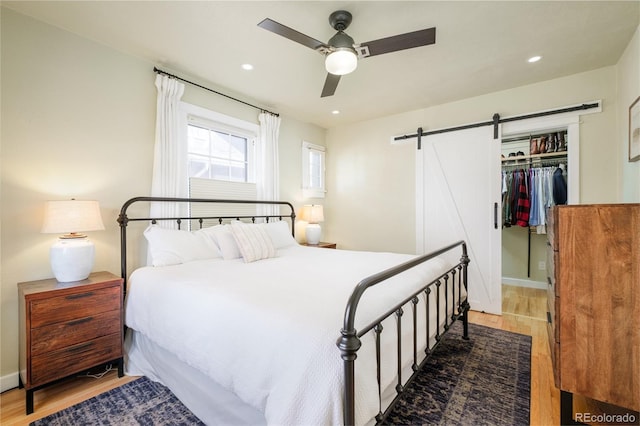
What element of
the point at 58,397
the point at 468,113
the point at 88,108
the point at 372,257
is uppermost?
the point at 468,113

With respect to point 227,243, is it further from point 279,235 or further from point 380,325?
point 380,325

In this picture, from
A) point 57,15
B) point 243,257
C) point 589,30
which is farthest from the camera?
point 243,257

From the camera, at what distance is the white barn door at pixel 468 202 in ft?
11.3

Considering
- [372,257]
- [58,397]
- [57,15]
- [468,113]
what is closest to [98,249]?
[58,397]

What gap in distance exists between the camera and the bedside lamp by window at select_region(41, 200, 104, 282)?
6.31 ft

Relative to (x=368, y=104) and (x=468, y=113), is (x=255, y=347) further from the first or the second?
(x=468, y=113)

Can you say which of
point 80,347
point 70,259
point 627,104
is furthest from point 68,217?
point 627,104

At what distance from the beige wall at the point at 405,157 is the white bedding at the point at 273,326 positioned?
203cm

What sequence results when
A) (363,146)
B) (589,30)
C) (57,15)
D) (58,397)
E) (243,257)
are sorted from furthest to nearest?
(363,146), (243,257), (589,30), (57,15), (58,397)

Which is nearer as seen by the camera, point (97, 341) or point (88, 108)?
point (97, 341)

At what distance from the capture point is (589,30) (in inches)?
88.0

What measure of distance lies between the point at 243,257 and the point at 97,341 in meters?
1.16

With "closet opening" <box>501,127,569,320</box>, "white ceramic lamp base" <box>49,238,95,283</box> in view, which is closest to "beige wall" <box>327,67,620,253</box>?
"closet opening" <box>501,127,569,320</box>

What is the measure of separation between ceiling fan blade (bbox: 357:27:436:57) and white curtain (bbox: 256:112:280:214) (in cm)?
202
